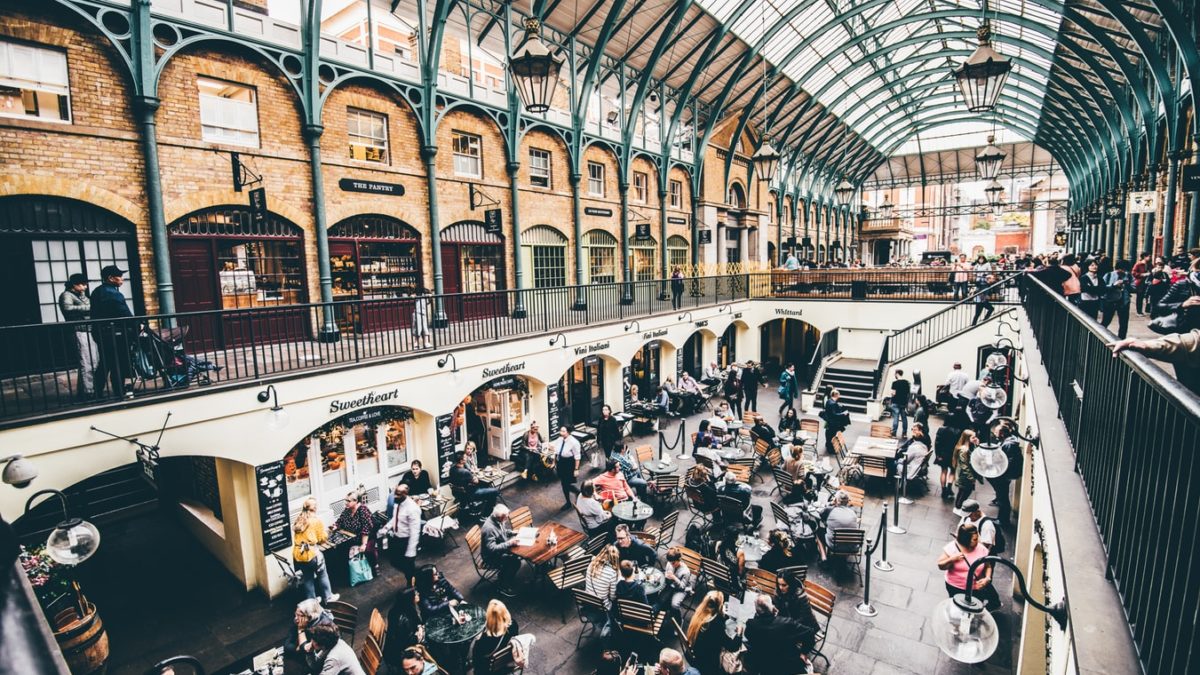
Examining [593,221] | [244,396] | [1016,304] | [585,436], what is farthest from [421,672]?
[1016,304]

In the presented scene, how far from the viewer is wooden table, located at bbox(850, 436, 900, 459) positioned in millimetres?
12637

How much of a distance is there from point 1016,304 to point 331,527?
2002 cm

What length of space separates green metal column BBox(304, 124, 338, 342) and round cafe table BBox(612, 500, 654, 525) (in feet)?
23.0

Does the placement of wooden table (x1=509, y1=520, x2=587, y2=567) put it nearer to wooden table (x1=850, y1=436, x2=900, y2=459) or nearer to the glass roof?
wooden table (x1=850, y1=436, x2=900, y2=459)

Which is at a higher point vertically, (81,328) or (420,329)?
(81,328)

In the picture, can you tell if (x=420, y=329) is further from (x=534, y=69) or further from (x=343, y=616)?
(x=343, y=616)

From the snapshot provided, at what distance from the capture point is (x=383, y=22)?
15062 millimetres

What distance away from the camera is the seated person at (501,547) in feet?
28.9

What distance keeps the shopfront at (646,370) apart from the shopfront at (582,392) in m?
2.44

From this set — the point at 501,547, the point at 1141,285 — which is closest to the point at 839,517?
the point at 501,547

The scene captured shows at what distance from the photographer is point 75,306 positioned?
7.92 metres

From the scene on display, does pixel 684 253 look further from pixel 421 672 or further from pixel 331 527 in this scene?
pixel 421 672

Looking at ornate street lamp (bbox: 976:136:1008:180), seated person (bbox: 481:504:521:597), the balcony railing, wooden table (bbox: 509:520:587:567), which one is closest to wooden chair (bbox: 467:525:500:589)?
seated person (bbox: 481:504:521:597)

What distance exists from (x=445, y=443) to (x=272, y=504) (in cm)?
346
